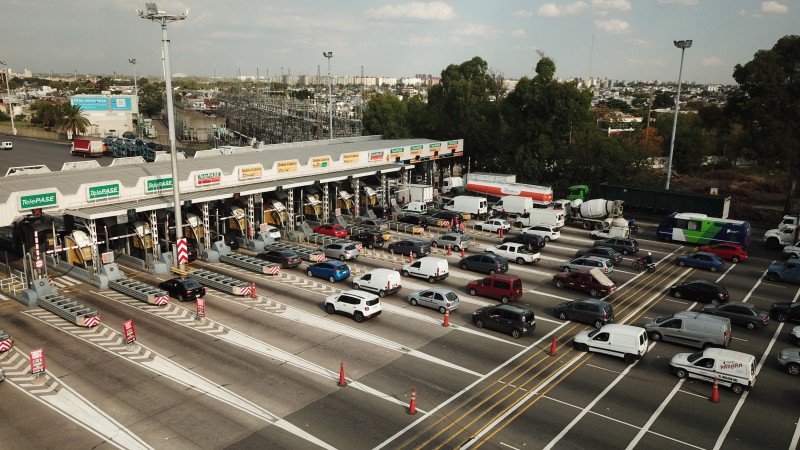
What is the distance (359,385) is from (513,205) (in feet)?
108

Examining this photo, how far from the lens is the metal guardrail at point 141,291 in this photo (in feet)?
91.3

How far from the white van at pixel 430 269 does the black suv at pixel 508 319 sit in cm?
679

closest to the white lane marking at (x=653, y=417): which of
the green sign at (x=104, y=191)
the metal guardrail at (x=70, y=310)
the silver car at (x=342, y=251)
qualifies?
the silver car at (x=342, y=251)

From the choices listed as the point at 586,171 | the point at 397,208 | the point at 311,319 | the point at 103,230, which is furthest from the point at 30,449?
the point at 586,171

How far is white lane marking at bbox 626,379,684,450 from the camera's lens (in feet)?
53.5

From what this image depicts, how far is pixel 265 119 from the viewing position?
116 meters

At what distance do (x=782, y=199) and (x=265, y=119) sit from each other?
93177 mm

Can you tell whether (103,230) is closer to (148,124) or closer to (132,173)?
(132,173)

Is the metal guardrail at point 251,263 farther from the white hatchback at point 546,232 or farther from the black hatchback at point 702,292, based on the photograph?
the black hatchback at point 702,292

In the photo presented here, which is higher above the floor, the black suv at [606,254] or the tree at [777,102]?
the tree at [777,102]

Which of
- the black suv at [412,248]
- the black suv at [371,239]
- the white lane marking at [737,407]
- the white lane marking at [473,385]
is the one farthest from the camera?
the black suv at [371,239]

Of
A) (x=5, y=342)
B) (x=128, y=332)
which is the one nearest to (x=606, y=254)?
(x=128, y=332)

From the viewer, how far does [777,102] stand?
4906 cm

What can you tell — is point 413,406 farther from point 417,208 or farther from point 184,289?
Result: point 417,208
